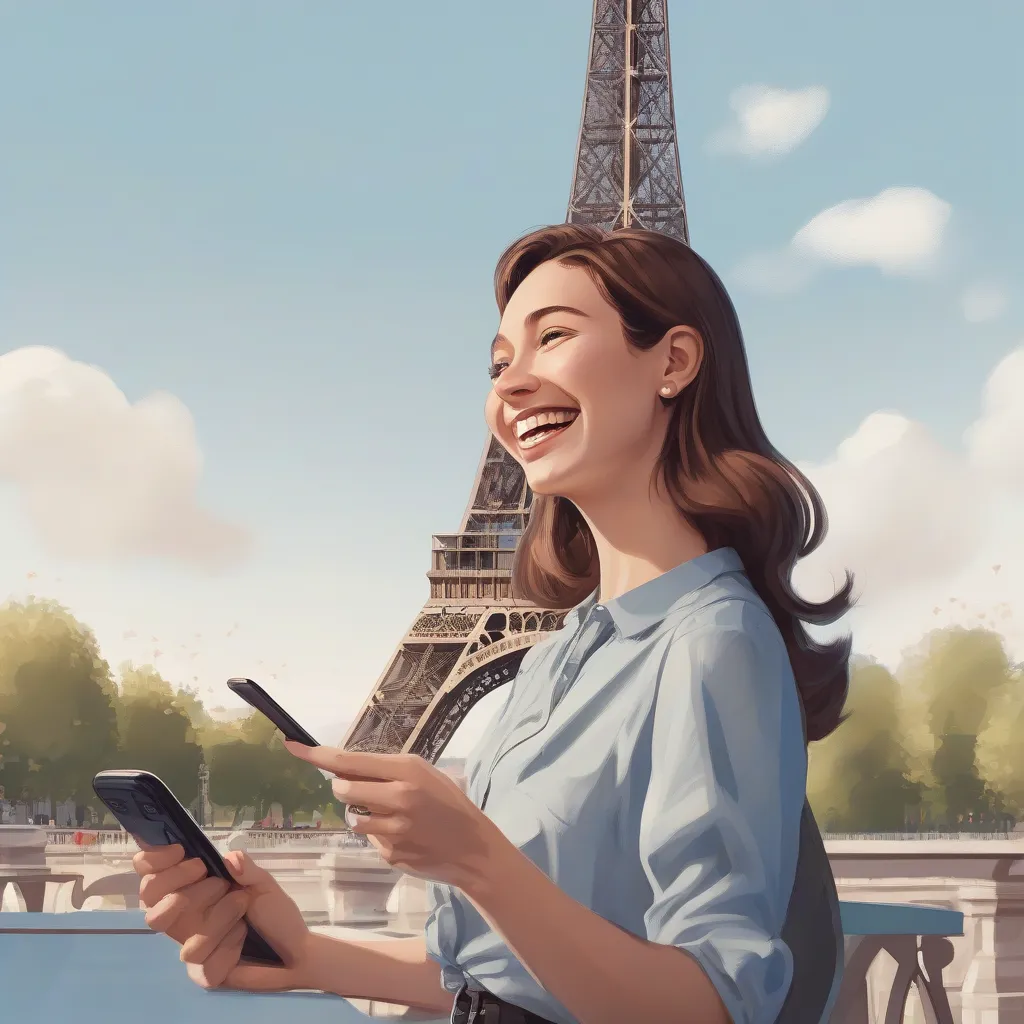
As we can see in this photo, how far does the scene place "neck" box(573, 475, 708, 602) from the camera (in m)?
1.75

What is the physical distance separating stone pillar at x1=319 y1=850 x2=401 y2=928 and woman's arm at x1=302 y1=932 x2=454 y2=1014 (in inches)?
172

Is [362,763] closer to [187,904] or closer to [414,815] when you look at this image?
[414,815]

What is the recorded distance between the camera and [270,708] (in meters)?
1.48

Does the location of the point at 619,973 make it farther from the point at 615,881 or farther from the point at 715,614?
the point at 715,614

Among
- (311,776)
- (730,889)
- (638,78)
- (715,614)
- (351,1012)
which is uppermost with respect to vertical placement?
(638,78)

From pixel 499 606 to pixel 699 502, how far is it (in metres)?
19.9

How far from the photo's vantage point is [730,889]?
1345mm

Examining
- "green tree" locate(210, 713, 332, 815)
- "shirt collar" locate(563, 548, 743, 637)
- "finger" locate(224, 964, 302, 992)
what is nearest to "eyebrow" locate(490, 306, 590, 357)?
"shirt collar" locate(563, 548, 743, 637)

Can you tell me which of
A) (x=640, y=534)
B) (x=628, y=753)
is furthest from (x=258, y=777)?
(x=628, y=753)

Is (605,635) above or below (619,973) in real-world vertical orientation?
above

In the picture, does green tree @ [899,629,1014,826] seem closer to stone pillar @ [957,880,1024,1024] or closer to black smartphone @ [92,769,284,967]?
stone pillar @ [957,880,1024,1024]

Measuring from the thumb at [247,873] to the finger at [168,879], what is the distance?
136mm

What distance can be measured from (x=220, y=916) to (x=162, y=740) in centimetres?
3533

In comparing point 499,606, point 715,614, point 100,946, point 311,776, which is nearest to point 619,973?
point 715,614
